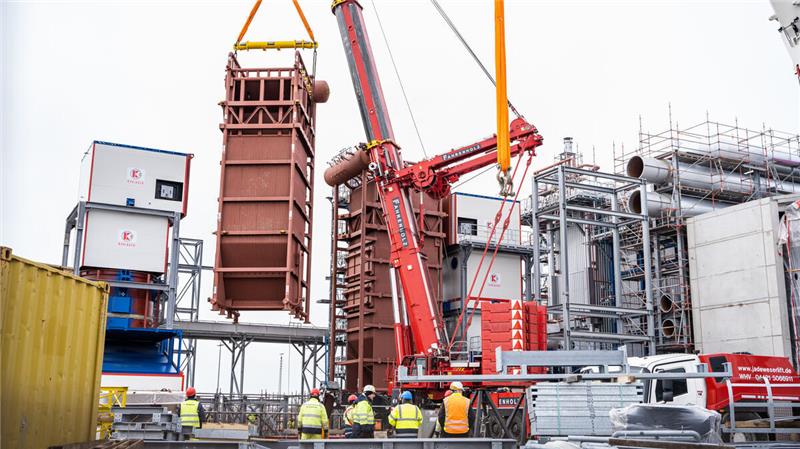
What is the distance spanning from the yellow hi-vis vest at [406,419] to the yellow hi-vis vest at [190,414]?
3.67 m

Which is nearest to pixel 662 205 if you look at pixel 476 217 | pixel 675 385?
pixel 476 217

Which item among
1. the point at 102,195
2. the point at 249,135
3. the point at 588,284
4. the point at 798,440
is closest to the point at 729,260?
the point at 588,284

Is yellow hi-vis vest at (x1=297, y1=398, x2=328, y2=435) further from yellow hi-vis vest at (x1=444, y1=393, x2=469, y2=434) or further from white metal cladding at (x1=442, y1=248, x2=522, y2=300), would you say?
white metal cladding at (x1=442, y1=248, x2=522, y2=300)

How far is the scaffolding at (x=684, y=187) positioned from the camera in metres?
27.6

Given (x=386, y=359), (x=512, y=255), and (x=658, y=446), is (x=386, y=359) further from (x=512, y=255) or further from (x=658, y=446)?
(x=658, y=446)

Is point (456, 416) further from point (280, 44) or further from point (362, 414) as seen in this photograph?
point (280, 44)

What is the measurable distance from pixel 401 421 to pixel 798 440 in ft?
25.2

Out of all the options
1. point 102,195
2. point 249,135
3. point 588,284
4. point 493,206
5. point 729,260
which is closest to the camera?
point 249,135

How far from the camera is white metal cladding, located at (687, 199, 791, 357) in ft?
76.9

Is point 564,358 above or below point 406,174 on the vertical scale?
below

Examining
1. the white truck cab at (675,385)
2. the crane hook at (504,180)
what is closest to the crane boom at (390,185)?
the crane hook at (504,180)

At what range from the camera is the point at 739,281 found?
24656 mm

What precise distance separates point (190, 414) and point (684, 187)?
68.0 feet

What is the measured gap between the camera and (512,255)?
35406 millimetres
